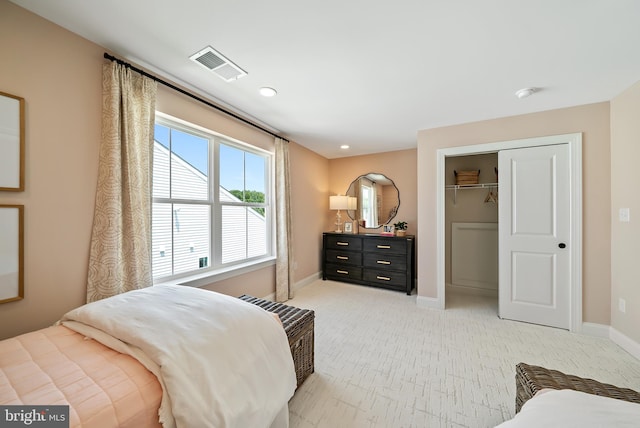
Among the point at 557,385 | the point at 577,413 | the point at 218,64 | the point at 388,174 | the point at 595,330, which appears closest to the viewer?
the point at 577,413

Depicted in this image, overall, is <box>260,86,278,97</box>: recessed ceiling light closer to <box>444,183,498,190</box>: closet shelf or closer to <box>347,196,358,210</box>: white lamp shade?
<box>347,196,358,210</box>: white lamp shade

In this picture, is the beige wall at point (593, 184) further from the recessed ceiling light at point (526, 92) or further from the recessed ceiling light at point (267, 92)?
the recessed ceiling light at point (267, 92)

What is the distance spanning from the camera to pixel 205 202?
2.52 m

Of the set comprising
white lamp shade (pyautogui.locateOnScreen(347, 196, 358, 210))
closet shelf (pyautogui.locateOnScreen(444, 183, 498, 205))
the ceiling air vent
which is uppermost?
the ceiling air vent

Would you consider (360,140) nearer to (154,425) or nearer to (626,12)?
(626,12)

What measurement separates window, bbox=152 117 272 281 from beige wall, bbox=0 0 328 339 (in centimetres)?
51

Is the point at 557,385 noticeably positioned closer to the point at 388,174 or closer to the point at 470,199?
the point at 470,199

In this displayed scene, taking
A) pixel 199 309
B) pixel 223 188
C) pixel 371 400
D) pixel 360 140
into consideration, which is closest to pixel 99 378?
pixel 199 309

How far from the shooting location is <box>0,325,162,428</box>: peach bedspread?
0.74 m

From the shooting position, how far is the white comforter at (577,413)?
59cm

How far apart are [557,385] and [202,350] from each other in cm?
167

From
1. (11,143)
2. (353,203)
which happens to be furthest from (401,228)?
(11,143)

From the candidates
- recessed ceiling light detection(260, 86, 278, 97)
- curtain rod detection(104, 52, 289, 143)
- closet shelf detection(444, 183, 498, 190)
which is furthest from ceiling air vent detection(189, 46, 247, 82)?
closet shelf detection(444, 183, 498, 190)

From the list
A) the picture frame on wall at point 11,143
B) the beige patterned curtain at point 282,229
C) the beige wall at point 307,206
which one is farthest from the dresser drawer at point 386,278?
the picture frame on wall at point 11,143
